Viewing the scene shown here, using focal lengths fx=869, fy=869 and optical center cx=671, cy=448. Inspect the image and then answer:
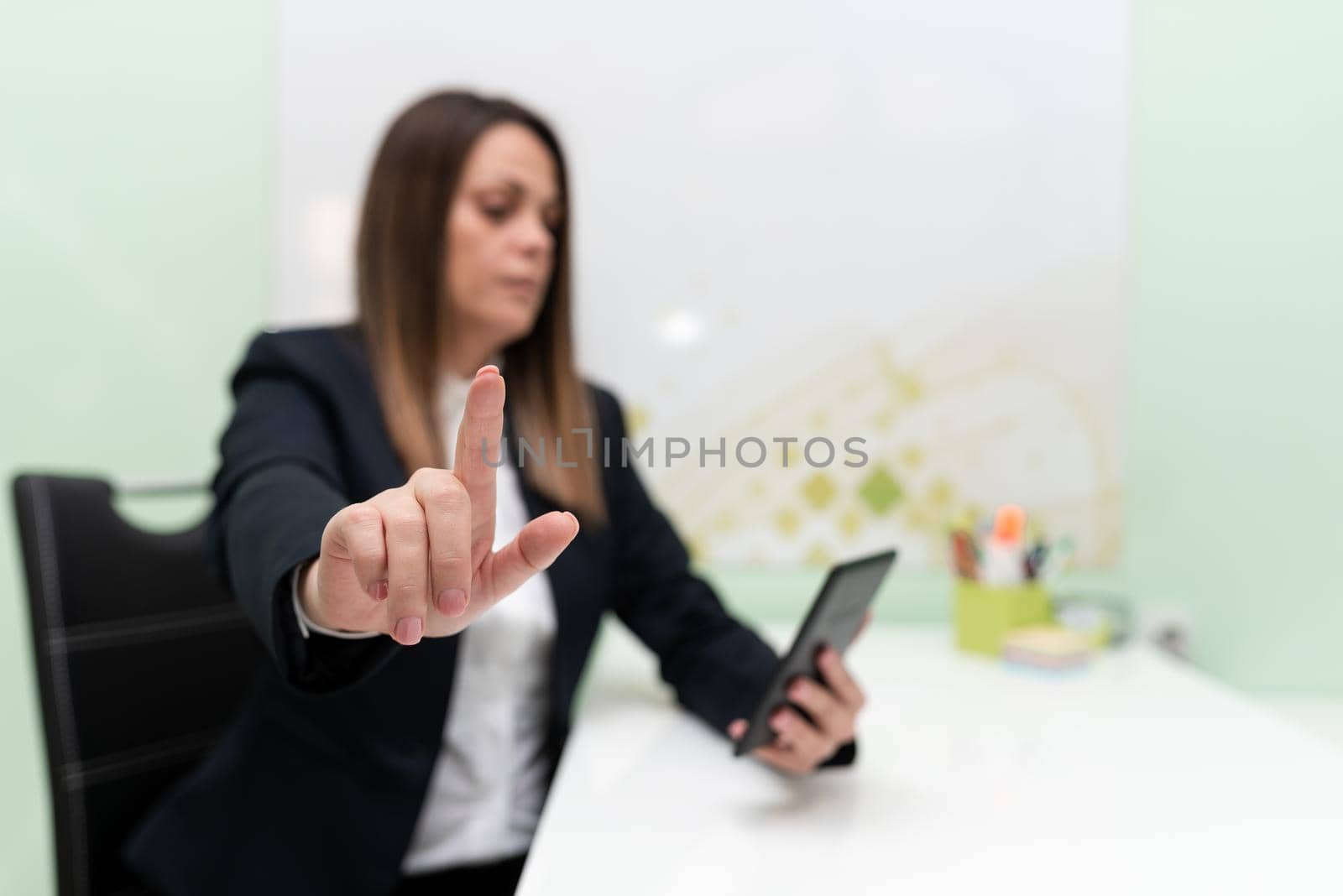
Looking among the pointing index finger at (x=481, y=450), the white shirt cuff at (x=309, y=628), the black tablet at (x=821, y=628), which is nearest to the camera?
the pointing index finger at (x=481, y=450)

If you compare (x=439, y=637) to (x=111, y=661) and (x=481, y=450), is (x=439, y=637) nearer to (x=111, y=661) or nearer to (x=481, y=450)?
(x=481, y=450)

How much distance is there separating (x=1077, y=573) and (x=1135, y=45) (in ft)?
2.18

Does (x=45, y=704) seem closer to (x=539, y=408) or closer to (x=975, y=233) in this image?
(x=539, y=408)

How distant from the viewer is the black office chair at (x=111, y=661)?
696 mm

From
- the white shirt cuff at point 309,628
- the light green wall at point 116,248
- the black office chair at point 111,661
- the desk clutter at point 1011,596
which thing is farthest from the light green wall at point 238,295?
the white shirt cuff at point 309,628

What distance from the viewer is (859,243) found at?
1133mm

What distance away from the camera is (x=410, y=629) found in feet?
1.18

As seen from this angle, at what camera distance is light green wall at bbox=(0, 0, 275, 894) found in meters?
1.08

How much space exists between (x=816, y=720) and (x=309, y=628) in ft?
1.16

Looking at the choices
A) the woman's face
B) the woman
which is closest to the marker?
the woman

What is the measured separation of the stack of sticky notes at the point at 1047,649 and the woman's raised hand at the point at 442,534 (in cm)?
69

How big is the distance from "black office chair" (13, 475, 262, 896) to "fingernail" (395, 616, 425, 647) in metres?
0.51

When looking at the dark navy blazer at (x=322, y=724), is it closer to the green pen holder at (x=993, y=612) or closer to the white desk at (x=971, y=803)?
the white desk at (x=971, y=803)

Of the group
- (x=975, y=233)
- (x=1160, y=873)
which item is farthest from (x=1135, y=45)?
→ (x=1160, y=873)
